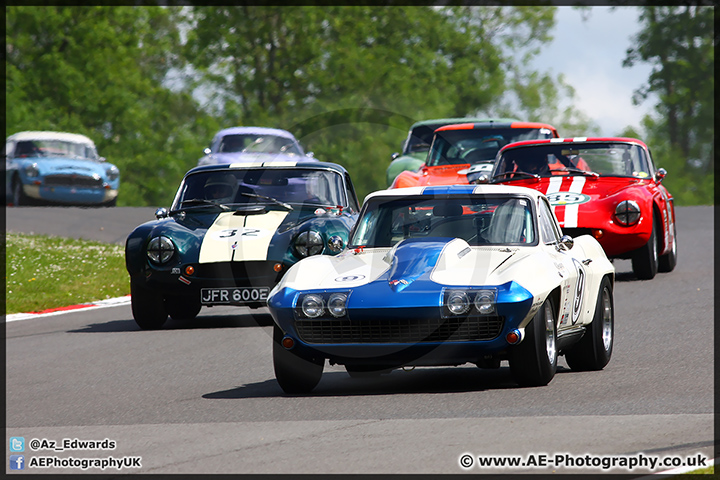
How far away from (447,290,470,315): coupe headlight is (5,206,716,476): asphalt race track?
57cm

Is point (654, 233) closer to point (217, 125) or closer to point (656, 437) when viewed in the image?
point (656, 437)

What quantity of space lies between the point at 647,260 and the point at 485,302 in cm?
750

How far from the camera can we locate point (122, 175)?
51.8 meters

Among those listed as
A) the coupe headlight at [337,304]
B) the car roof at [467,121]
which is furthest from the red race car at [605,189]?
the coupe headlight at [337,304]

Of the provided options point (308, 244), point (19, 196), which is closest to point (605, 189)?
point (308, 244)

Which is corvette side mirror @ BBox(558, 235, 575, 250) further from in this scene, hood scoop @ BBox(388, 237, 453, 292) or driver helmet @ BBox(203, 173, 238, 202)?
driver helmet @ BBox(203, 173, 238, 202)

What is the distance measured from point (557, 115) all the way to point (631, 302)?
56.0 metres

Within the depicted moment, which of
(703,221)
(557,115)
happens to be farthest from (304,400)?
(557,115)

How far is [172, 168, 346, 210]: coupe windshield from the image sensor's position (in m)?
11.9

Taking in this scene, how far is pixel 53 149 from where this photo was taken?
86.8 ft

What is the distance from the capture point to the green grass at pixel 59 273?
48.5 feet

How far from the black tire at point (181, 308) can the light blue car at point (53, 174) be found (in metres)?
14.4

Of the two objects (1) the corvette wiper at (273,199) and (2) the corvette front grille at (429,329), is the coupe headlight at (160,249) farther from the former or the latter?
(2) the corvette front grille at (429,329)
